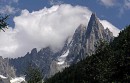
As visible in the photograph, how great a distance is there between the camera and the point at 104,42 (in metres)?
65.9

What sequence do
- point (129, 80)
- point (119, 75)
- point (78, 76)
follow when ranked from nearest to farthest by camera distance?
point (129, 80)
point (119, 75)
point (78, 76)

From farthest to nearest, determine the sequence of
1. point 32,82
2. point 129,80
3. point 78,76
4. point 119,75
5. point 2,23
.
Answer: point 78,76 → point 119,75 → point 32,82 → point 129,80 → point 2,23

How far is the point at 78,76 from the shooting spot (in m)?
195

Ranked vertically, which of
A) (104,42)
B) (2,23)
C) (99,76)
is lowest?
(2,23)

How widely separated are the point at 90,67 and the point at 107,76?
10.8ft

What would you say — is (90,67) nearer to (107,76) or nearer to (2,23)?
(107,76)

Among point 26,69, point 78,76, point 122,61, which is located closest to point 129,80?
point 122,61

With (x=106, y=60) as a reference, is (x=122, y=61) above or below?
above

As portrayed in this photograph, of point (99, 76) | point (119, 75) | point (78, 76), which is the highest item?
point (78, 76)

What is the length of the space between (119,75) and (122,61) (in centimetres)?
2810

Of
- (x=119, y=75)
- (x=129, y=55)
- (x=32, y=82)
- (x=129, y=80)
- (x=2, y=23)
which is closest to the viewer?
(x=2, y=23)

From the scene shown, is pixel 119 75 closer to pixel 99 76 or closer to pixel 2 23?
pixel 99 76

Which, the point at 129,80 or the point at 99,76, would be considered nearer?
the point at 99,76

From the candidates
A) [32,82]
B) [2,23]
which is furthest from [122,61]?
[2,23]
